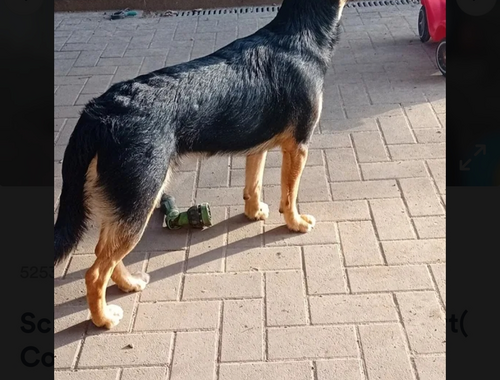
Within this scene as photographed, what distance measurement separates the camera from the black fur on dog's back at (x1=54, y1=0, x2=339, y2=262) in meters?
3.05

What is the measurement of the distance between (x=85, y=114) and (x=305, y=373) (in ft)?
5.27

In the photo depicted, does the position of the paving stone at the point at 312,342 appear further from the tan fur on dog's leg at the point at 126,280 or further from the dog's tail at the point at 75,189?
the dog's tail at the point at 75,189

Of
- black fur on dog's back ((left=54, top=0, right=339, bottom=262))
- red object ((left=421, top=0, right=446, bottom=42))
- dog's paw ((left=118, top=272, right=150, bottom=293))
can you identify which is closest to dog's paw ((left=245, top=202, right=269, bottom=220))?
black fur on dog's back ((left=54, top=0, right=339, bottom=262))

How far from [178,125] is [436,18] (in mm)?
3963

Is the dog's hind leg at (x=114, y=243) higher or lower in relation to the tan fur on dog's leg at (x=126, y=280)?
higher

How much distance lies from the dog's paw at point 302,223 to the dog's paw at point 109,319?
123 centimetres

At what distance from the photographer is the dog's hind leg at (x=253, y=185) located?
4.14 meters

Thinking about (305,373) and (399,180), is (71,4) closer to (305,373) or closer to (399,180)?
(399,180)
